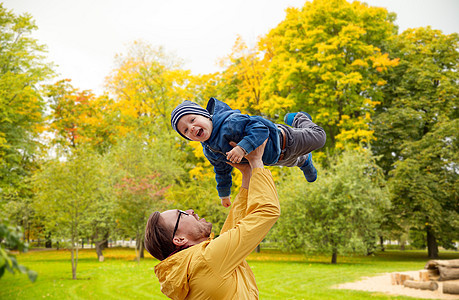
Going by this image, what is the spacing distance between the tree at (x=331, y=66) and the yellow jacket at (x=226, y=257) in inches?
663

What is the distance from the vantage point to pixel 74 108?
93.9 ft

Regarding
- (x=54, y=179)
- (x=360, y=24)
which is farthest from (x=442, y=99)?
(x=54, y=179)

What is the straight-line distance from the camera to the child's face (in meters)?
2.37

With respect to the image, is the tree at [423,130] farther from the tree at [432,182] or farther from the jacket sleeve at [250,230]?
the jacket sleeve at [250,230]

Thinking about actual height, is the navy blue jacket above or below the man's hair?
above

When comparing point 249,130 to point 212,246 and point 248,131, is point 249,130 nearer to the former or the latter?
point 248,131

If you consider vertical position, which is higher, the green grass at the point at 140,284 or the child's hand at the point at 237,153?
the child's hand at the point at 237,153

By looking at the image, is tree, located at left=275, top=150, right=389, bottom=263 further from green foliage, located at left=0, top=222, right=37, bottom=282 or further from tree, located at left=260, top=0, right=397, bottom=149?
green foliage, located at left=0, top=222, right=37, bottom=282

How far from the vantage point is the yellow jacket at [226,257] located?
1917 millimetres

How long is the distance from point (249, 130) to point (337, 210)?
16.4 metres

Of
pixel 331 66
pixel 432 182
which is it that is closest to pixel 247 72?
pixel 331 66

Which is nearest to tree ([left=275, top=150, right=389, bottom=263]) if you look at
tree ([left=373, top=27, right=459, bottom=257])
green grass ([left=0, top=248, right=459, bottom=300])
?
green grass ([left=0, top=248, right=459, bottom=300])

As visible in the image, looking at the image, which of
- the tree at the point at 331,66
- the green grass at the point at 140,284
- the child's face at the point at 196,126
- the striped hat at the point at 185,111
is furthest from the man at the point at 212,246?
the tree at the point at 331,66

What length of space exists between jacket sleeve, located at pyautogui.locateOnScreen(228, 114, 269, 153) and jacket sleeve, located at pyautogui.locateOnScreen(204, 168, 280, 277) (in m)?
0.19
